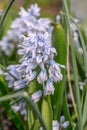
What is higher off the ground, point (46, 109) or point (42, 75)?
point (42, 75)

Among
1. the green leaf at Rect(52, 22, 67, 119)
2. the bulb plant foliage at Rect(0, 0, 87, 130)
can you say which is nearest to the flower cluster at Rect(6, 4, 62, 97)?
the bulb plant foliage at Rect(0, 0, 87, 130)

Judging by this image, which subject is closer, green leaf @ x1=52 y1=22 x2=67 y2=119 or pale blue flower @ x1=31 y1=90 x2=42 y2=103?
pale blue flower @ x1=31 y1=90 x2=42 y2=103

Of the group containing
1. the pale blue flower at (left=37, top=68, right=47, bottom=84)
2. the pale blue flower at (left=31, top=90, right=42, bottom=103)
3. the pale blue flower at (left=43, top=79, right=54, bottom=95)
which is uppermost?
the pale blue flower at (left=37, top=68, right=47, bottom=84)

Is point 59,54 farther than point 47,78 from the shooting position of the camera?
Yes

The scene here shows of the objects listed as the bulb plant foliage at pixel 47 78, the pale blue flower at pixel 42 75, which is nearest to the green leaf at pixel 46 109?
the bulb plant foliage at pixel 47 78

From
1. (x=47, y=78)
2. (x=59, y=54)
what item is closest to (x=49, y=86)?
(x=47, y=78)

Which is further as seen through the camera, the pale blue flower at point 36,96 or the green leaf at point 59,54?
the green leaf at point 59,54

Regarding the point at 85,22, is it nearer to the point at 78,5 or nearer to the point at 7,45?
the point at 7,45

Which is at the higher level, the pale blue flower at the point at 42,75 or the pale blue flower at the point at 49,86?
the pale blue flower at the point at 42,75

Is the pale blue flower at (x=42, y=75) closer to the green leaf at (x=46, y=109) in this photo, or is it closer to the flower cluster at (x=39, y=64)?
the flower cluster at (x=39, y=64)

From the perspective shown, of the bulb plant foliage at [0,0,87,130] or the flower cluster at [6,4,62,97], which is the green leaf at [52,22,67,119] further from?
the flower cluster at [6,4,62,97]

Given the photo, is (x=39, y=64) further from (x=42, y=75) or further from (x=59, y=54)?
(x=59, y=54)
